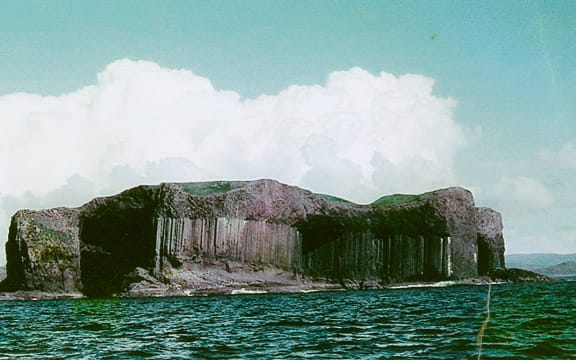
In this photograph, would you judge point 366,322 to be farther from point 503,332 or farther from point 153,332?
point 153,332

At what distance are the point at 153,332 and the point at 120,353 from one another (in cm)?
650

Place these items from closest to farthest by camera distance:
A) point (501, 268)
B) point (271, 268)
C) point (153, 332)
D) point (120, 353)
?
point (120, 353) → point (153, 332) → point (271, 268) → point (501, 268)

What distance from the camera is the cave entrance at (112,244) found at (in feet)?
278

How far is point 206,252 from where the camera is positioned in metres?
80.0

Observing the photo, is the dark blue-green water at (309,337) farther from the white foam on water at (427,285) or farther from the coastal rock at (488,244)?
the coastal rock at (488,244)

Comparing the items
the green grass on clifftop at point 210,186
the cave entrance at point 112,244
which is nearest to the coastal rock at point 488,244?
the green grass on clifftop at point 210,186

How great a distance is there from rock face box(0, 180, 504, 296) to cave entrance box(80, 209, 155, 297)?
128 millimetres

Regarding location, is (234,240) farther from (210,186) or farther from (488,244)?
Result: (488,244)

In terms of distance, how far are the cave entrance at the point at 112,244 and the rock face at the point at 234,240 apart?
128 millimetres

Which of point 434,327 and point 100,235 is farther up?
point 100,235

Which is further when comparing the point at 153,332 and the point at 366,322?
the point at 366,322

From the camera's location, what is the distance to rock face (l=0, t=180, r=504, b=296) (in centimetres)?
7912

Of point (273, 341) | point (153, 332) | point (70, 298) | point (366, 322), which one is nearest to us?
point (273, 341)

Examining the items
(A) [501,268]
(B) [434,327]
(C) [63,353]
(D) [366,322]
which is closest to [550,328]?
(B) [434,327]
